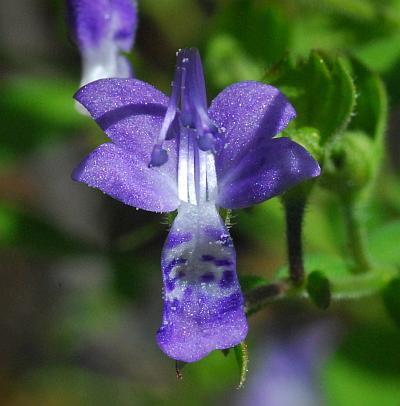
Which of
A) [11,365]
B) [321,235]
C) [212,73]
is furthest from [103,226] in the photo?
[212,73]

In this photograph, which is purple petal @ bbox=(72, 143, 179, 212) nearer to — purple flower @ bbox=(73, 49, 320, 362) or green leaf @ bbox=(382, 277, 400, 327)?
purple flower @ bbox=(73, 49, 320, 362)

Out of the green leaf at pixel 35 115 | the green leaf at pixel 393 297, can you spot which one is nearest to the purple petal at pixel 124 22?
the green leaf at pixel 393 297

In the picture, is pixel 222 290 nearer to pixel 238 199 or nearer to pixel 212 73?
pixel 238 199

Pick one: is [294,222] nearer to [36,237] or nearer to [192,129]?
[192,129]

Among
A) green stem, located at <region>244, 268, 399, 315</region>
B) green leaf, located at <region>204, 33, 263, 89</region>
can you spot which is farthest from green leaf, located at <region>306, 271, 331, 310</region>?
green leaf, located at <region>204, 33, 263, 89</region>

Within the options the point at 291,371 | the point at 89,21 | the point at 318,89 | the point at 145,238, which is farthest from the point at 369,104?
the point at 291,371
